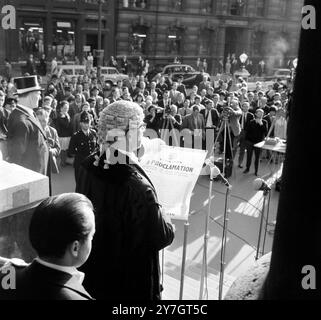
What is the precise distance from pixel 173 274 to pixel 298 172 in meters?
4.85

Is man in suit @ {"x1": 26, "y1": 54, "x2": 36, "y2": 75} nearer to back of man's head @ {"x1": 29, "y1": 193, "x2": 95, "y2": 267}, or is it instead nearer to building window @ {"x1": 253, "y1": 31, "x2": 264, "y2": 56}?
building window @ {"x1": 253, "y1": 31, "x2": 264, "y2": 56}

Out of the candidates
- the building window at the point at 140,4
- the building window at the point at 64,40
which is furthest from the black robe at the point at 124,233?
the building window at the point at 140,4

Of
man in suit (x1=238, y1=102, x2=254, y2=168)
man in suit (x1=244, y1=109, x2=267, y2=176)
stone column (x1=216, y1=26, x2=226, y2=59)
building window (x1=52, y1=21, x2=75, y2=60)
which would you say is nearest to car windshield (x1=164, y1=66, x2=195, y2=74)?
building window (x1=52, y1=21, x2=75, y2=60)

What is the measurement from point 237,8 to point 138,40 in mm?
10941

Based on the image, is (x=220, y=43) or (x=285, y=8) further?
(x=285, y=8)

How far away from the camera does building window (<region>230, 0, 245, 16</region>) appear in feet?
136

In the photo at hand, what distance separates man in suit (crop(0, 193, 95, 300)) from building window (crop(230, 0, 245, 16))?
42.5 metres

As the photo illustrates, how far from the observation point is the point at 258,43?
144 ft

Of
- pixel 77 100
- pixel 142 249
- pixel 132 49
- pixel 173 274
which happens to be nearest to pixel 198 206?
pixel 173 274

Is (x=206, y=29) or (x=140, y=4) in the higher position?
(x=140, y=4)

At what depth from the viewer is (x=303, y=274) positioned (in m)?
1.50

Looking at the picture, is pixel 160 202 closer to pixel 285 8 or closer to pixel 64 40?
pixel 64 40

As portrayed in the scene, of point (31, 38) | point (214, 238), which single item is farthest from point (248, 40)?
point (214, 238)

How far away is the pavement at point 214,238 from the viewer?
18.6 feet
